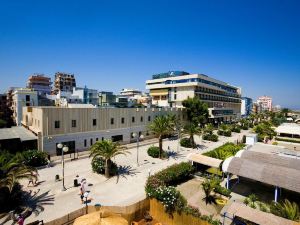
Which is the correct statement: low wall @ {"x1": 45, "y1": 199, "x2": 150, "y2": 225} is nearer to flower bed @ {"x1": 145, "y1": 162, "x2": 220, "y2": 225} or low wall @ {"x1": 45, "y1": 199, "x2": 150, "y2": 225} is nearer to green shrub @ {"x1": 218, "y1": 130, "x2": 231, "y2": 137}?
flower bed @ {"x1": 145, "y1": 162, "x2": 220, "y2": 225}

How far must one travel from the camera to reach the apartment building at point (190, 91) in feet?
233

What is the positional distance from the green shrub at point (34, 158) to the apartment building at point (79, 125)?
3.05m

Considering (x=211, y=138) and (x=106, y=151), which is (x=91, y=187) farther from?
(x=211, y=138)

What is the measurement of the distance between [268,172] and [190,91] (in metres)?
53.1

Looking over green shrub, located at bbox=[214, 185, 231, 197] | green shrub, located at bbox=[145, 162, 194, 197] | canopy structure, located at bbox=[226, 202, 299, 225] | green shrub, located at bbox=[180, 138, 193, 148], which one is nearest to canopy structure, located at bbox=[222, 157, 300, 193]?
green shrub, located at bbox=[214, 185, 231, 197]

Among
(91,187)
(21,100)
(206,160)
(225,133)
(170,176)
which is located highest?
(21,100)

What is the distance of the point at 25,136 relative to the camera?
30.8 m

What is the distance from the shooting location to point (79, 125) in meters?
34.2

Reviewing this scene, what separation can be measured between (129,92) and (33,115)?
12025 centimetres

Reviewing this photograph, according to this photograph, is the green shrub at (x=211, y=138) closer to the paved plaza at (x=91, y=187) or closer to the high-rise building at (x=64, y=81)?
the paved plaza at (x=91, y=187)

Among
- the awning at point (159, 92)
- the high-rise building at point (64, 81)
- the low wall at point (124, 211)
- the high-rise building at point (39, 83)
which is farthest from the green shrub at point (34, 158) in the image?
the high-rise building at point (64, 81)

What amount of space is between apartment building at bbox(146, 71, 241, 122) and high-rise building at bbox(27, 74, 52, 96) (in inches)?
2453

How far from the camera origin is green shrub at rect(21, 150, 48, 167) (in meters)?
25.9

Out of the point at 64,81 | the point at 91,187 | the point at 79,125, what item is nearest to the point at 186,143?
the point at 79,125
